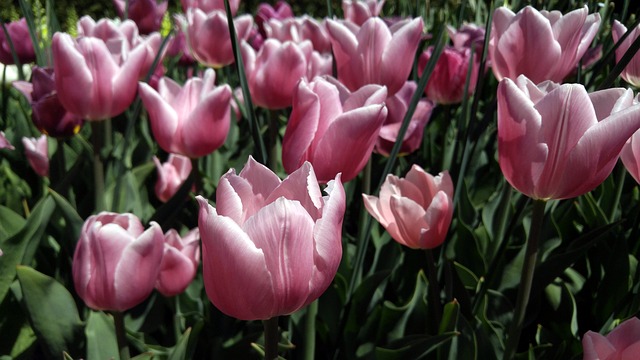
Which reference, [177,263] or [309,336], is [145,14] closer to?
[177,263]

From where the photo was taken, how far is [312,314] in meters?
0.96

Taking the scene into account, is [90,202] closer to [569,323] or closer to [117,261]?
[117,261]

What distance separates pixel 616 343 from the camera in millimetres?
662

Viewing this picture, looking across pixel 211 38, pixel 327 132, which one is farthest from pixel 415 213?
pixel 211 38

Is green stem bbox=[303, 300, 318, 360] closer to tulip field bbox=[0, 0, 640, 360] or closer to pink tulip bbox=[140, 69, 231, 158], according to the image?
tulip field bbox=[0, 0, 640, 360]

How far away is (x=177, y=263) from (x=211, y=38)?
35.6 inches

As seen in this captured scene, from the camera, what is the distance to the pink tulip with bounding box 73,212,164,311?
0.86 metres

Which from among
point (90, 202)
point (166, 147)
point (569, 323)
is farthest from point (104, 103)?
point (569, 323)

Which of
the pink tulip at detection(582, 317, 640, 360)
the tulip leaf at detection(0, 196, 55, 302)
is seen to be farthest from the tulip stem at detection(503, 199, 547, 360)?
the tulip leaf at detection(0, 196, 55, 302)

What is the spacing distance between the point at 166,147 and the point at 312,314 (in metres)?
0.44

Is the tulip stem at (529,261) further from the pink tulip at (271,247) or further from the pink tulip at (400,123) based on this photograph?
the pink tulip at (400,123)

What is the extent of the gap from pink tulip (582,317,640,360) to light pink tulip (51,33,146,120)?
931 mm

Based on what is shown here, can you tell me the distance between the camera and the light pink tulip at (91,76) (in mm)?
1211

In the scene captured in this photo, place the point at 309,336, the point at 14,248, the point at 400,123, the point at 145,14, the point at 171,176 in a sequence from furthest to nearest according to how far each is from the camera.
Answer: the point at 145,14 < the point at 171,176 < the point at 400,123 < the point at 14,248 < the point at 309,336
